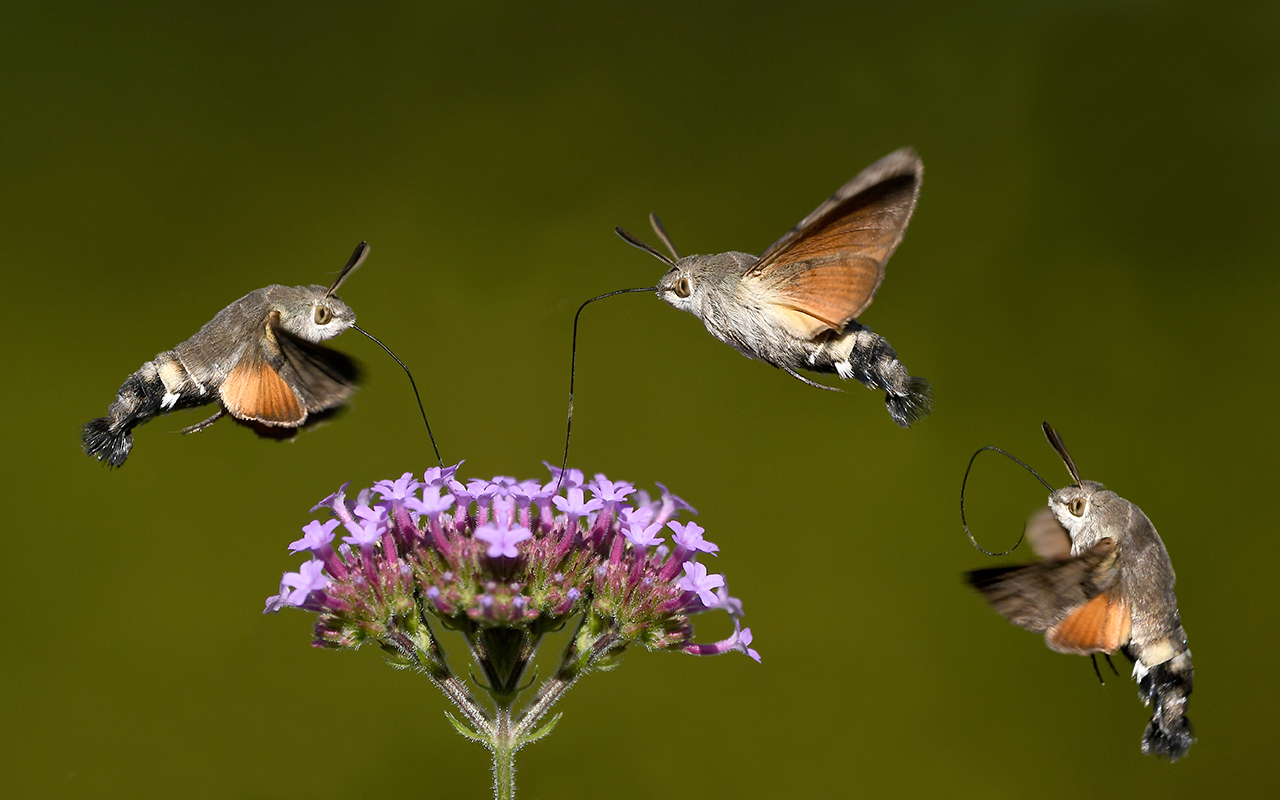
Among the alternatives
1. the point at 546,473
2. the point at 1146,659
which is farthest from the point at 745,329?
the point at 546,473

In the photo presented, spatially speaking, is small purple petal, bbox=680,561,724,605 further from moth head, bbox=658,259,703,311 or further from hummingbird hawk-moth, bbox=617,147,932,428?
moth head, bbox=658,259,703,311

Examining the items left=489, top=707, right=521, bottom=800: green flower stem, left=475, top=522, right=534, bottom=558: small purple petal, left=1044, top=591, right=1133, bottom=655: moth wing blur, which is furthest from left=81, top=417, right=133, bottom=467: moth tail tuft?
left=1044, top=591, right=1133, bottom=655: moth wing blur

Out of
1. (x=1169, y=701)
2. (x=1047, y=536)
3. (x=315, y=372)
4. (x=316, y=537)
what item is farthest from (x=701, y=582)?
(x=1169, y=701)

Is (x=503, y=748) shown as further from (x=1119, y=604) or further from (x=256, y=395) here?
(x=1119, y=604)

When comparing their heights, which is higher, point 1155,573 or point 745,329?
point 745,329

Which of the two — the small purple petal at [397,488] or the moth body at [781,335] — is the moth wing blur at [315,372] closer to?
the small purple petal at [397,488]

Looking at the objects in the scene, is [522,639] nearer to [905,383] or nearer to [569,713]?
[905,383]
